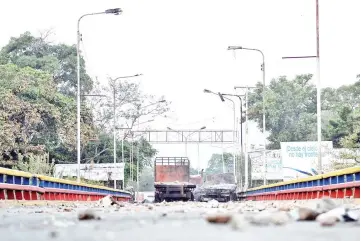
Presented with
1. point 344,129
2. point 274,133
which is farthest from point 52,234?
point 274,133

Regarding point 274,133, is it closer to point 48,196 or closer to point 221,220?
point 48,196

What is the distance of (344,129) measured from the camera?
61938mm

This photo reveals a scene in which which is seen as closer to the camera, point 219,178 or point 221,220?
point 221,220

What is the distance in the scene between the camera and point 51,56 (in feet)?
213

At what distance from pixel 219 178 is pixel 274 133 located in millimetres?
26197

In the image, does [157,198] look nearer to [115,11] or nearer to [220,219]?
[115,11]

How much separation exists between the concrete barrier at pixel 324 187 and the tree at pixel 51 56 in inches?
1544

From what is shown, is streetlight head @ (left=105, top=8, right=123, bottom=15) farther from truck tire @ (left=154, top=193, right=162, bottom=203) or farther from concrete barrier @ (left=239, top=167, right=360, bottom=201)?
truck tire @ (left=154, top=193, right=162, bottom=203)

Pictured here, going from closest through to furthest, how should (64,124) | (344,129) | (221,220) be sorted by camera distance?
(221,220) < (64,124) < (344,129)

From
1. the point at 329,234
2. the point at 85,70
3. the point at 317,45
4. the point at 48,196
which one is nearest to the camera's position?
the point at 329,234

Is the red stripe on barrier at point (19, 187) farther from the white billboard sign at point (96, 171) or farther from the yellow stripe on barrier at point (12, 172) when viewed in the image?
the white billboard sign at point (96, 171)

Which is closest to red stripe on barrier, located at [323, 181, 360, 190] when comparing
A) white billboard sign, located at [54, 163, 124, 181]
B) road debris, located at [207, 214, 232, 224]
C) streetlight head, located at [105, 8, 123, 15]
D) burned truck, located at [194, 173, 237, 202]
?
road debris, located at [207, 214, 232, 224]

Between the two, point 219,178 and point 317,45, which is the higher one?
point 317,45

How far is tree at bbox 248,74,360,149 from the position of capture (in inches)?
2771
